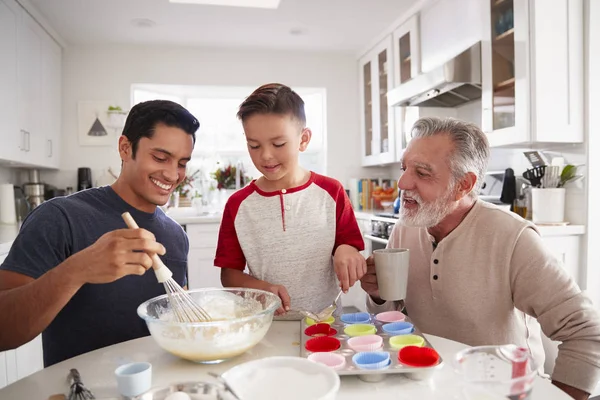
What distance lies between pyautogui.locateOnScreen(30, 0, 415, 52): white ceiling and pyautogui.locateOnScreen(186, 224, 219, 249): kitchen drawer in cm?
171

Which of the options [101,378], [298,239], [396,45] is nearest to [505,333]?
[298,239]

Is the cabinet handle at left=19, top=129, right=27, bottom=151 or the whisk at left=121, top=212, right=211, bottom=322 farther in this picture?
the cabinet handle at left=19, top=129, right=27, bottom=151

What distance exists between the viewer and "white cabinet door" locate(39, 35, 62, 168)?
3668 millimetres

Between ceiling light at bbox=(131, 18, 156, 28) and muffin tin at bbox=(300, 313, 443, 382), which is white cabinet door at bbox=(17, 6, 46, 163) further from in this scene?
muffin tin at bbox=(300, 313, 443, 382)

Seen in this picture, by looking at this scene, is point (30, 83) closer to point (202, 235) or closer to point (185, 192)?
point (185, 192)

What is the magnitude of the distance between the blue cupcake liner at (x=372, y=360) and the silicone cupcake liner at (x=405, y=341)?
0.13 ft

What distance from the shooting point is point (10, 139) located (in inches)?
116

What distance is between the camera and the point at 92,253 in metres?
0.84

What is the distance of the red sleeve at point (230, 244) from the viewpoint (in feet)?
4.78

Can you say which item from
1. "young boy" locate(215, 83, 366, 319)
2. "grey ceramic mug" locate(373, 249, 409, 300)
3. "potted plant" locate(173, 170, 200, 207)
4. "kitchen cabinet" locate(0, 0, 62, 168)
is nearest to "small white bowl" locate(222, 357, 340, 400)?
Answer: "grey ceramic mug" locate(373, 249, 409, 300)

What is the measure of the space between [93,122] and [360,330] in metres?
3.99

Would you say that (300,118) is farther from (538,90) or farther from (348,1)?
(348,1)

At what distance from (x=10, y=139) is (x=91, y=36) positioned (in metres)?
1.44

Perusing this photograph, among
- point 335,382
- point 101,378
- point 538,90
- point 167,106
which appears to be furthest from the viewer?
point 538,90
